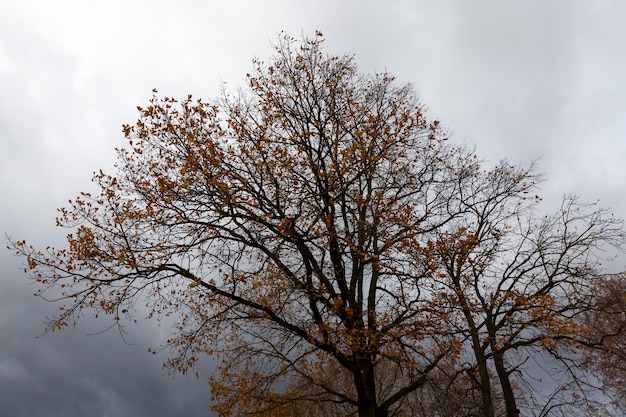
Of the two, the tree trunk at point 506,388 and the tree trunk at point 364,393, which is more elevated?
the tree trunk at point 506,388

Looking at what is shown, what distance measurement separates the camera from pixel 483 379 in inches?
544

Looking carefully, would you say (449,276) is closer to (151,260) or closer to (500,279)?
(500,279)

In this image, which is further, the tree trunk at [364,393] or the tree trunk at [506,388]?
the tree trunk at [506,388]

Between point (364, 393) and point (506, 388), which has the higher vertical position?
point (506, 388)

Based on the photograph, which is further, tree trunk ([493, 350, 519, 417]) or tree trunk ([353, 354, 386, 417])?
tree trunk ([493, 350, 519, 417])

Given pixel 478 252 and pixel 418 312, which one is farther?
pixel 478 252

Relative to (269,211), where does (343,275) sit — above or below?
below

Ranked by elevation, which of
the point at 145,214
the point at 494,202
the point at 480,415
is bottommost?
the point at 480,415

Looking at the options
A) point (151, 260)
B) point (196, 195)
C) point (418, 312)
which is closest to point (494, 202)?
point (418, 312)

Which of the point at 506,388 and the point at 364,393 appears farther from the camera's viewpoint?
the point at 506,388

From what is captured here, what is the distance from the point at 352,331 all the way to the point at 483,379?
6.59 meters

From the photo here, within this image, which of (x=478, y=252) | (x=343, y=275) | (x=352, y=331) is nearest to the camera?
(x=352, y=331)

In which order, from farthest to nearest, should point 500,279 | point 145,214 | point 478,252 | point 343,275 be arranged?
point 500,279
point 478,252
point 343,275
point 145,214

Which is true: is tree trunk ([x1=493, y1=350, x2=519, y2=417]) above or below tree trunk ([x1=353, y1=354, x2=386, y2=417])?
above
